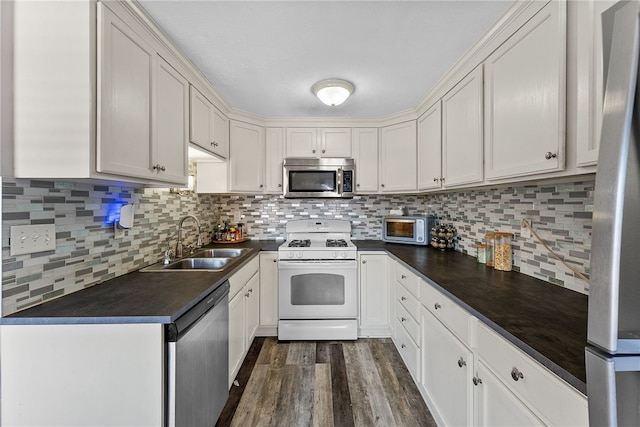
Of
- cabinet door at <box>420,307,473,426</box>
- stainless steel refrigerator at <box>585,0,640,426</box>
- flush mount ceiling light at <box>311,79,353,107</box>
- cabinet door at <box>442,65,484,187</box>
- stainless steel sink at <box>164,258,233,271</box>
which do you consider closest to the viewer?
stainless steel refrigerator at <box>585,0,640,426</box>

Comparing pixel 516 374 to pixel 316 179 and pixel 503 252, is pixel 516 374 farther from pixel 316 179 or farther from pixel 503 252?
pixel 316 179

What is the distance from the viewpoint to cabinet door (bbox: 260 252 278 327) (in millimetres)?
2584

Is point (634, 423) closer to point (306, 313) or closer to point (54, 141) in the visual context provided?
point (54, 141)

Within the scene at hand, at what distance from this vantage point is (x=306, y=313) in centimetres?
252

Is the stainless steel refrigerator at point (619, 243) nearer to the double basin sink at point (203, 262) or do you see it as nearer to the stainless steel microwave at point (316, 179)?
the double basin sink at point (203, 262)

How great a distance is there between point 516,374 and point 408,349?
1.24 metres

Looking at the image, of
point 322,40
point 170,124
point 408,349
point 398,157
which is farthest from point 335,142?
point 408,349

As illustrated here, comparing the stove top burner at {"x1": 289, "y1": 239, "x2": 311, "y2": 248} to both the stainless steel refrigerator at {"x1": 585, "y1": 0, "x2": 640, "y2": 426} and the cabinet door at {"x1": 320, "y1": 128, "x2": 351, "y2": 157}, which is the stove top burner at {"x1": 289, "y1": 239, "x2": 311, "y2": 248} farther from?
the stainless steel refrigerator at {"x1": 585, "y1": 0, "x2": 640, "y2": 426}

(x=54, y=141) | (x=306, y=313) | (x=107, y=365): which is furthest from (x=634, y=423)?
(x=306, y=313)

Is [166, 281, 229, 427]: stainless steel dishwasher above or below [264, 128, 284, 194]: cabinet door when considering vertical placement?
below

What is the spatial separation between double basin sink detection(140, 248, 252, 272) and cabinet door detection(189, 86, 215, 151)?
931 millimetres

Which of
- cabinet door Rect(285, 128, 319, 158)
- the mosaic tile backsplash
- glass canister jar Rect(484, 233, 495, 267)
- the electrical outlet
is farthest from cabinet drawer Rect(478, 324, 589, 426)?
cabinet door Rect(285, 128, 319, 158)

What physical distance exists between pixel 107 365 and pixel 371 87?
2351mm

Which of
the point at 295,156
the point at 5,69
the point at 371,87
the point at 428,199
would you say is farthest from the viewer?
the point at 428,199
